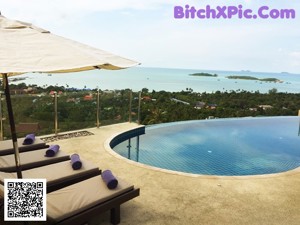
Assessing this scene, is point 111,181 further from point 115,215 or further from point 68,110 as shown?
point 68,110

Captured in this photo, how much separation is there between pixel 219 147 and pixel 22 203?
676 centimetres

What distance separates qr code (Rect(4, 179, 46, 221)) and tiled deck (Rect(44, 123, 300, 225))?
1.01 m

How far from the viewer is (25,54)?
78.9 inches

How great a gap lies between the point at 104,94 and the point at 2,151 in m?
4.29

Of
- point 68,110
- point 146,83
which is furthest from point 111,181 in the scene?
point 146,83

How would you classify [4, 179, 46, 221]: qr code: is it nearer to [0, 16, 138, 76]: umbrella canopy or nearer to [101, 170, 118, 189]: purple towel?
[101, 170, 118, 189]: purple towel

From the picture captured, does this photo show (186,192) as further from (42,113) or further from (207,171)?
(42,113)

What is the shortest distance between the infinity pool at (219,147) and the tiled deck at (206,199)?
4.35 feet

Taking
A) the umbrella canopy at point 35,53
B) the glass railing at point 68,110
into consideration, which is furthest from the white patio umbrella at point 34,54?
the glass railing at point 68,110

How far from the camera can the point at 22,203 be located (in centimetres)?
260

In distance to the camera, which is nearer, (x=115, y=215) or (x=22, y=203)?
(x=22, y=203)

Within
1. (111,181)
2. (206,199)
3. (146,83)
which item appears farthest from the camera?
(146,83)

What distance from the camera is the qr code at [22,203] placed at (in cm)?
259

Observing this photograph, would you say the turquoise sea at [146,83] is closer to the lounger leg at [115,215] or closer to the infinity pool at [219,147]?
the lounger leg at [115,215]
